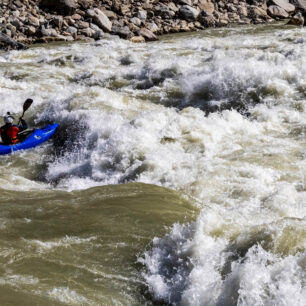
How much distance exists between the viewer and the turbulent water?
94.2 inches

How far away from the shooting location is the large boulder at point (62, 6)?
1462 centimetres

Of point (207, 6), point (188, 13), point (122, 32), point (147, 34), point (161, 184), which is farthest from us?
point (207, 6)

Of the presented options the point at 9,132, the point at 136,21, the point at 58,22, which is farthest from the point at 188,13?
the point at 9,132

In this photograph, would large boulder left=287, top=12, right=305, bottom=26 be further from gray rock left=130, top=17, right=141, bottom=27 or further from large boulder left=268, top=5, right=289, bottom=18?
gray rock left=130, top=17, right=141, bottom=27

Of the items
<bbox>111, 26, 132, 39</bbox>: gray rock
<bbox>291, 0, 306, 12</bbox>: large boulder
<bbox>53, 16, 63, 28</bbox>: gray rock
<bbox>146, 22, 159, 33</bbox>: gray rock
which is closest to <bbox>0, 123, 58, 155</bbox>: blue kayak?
<bbox>111, 26, 132, 39</bbox>: gray rock

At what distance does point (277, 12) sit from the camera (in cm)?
1678

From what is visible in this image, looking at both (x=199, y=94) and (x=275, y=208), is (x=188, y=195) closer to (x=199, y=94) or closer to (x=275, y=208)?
(x=275, y=208)

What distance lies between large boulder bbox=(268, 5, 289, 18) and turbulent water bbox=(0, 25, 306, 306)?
8174 mm

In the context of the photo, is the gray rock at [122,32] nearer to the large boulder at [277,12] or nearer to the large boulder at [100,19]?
the large boulder at [100,19]

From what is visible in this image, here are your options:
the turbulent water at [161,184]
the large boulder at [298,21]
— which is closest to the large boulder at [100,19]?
the turbulent water at [161,184]

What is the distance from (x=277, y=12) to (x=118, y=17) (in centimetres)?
631

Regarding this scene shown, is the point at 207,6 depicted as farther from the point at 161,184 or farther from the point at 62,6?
the point at 161,184

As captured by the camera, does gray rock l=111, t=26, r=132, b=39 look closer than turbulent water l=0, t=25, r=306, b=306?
No

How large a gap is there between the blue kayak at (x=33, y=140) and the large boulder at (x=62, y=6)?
32.7 ft
